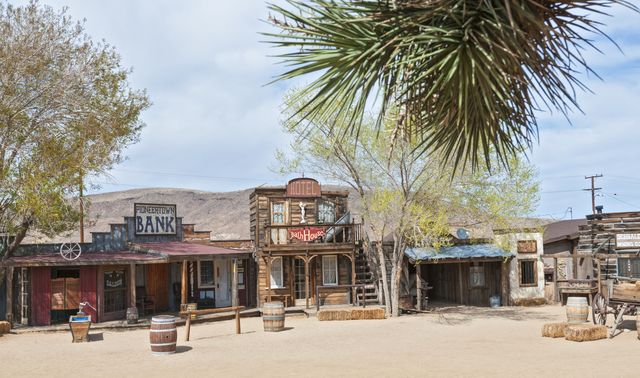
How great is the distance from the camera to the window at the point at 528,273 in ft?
88.3

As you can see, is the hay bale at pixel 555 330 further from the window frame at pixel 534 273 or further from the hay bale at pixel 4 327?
the hay bale at pixel 4 327

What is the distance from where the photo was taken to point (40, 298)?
68.8 feet

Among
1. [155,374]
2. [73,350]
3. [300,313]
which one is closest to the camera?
[155,374]

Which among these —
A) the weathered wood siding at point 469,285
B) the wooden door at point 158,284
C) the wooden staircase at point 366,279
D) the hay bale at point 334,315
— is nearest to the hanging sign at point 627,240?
the weathered wood siding at point 469,285

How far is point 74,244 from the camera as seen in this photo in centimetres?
2158

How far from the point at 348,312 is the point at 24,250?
37.6 feet

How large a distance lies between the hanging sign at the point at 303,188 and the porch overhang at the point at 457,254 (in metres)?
4.61

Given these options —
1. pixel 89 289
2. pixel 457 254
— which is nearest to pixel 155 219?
pixel 89 289

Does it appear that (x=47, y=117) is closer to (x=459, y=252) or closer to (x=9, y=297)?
(x=9, y=297)

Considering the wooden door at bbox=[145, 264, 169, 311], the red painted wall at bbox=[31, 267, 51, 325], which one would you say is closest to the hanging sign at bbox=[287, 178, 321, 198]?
the wooden door at bbox=[145, 264, 169, 311]

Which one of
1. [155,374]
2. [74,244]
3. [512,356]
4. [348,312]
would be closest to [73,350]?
[155,374]

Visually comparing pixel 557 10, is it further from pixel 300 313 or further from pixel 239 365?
pixel 300 313

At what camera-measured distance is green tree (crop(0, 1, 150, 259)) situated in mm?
18625

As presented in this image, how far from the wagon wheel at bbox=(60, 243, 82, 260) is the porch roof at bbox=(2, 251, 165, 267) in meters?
0.18
